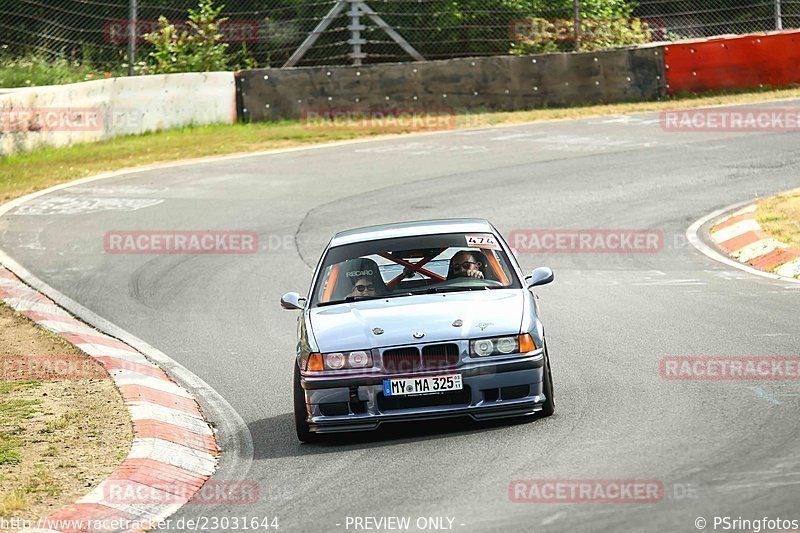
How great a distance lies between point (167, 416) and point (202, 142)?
15389 mm

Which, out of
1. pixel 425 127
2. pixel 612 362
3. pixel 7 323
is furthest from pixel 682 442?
pixel 425 127

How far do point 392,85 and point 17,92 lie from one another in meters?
7.70

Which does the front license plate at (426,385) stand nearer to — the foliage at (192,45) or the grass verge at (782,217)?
the grass verge at (782,217)

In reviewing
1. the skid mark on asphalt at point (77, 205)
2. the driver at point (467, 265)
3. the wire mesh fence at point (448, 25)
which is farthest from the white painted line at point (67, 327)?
the wire mesh fence at point (448, 25)

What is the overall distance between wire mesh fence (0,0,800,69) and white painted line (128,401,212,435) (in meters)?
17.5

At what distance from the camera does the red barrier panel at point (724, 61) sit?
2578 cm

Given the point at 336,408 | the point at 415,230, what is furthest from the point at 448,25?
the point at 336,408

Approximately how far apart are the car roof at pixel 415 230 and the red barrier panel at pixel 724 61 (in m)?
16.9

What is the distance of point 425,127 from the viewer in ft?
82.9

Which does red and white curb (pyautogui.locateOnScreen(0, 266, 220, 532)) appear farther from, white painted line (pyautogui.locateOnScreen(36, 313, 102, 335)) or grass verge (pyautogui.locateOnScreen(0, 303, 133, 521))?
grass verge (pyautogui.locateOnScreen(0, 303, 133, 521))

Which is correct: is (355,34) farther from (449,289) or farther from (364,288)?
(449,289)

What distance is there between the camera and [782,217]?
15648mm

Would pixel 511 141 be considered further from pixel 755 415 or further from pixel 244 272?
pixel 755 415

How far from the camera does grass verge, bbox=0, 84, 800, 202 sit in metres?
21.2
